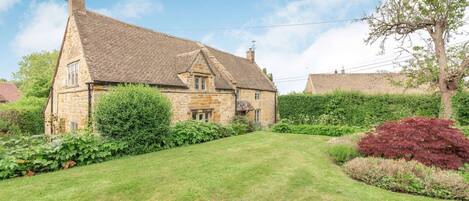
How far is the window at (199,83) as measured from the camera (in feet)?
59.0

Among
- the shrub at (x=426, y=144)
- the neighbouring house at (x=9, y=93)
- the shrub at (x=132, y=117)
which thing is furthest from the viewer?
the neighbouring house at (x=9, y=93)

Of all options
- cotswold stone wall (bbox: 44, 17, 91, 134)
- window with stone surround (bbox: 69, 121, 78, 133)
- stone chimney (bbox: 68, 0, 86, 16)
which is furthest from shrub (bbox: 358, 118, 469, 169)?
stone chimney (bbox: 68, 0, 86, 16)

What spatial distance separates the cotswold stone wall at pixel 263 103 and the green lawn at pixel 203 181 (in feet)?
47.4

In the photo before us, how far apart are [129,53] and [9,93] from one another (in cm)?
4233

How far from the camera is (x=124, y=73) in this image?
14523mm

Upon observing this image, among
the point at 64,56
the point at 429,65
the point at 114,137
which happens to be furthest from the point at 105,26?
the point at 429,65

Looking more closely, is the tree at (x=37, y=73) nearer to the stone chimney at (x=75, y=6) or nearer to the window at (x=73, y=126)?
the stone chimney at (x=75, y=6)

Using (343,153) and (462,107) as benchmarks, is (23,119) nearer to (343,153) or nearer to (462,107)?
(343,153)

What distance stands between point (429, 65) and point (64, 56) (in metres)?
21.1

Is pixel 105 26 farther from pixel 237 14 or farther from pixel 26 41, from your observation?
pixel 237 14

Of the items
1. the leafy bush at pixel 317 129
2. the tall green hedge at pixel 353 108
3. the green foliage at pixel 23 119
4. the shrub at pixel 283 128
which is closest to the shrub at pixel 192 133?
the shrub at pixel 283 128

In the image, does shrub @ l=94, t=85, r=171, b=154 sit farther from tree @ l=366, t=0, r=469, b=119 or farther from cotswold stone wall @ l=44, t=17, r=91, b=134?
tree @ l=366, t=0, r=469, b=119

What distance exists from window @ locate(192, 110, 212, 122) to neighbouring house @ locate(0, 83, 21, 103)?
134ft

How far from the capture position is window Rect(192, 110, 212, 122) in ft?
58.4
